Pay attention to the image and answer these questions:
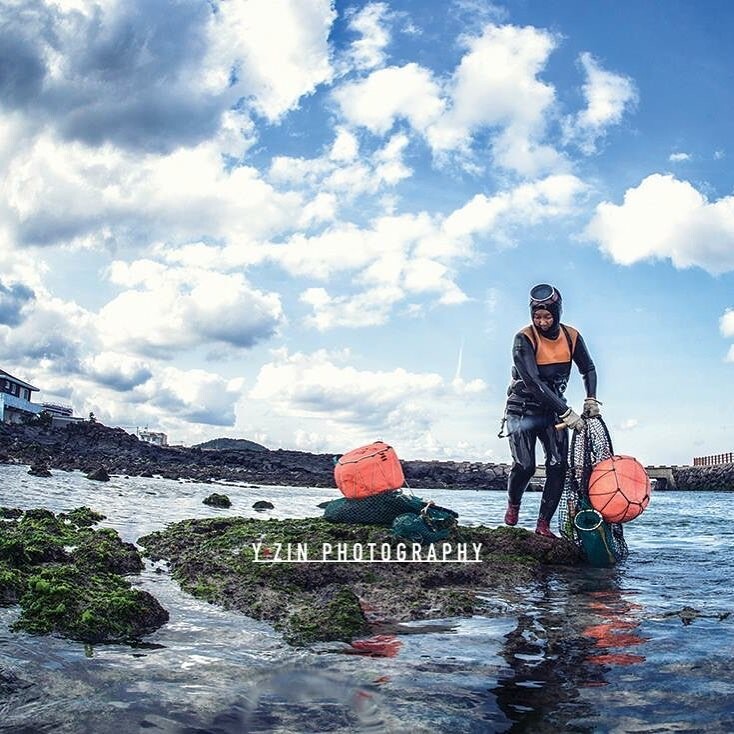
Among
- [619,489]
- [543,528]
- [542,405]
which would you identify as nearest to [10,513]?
[543,528]

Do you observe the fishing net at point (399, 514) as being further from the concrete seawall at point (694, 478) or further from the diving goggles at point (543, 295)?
the concrete seawall at point (694, 478)

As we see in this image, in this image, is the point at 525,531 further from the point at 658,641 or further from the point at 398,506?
the point at 658,641

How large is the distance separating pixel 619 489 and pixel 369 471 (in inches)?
125

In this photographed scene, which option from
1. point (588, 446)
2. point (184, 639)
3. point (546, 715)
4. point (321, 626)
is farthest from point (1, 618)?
point (588, 446)

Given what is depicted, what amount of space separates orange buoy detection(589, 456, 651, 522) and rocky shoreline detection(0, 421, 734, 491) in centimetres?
2178

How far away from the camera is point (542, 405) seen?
385 inches

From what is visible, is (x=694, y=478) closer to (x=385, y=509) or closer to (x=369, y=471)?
(x=385, y=509)

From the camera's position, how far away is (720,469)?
6338 cm

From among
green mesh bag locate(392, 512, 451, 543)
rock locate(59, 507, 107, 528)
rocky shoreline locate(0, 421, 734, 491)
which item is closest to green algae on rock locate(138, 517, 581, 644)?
green mesh bag locate(392, 512, 451, 543)

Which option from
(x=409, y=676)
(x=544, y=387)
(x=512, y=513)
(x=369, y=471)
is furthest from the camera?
(x=512, y=513)

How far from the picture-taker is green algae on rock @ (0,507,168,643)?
5.11 meters

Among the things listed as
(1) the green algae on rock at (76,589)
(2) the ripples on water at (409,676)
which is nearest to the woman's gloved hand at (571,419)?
(2) the ripples on water at (409,676)

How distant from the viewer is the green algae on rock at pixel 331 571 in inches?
237

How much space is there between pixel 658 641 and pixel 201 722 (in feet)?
11.6
